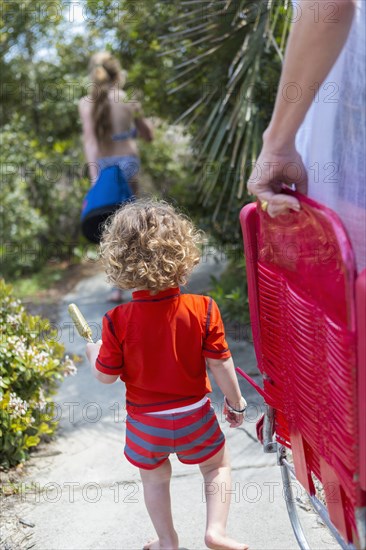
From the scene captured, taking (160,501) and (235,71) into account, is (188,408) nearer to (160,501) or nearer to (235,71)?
(160,501)

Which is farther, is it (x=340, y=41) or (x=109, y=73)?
(x=109, y=73)

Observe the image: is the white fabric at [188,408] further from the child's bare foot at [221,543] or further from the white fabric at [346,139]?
the white fabric at [346,139]

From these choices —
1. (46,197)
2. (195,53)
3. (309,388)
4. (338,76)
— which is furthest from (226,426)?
(46,197)

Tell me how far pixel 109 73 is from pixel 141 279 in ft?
11.7

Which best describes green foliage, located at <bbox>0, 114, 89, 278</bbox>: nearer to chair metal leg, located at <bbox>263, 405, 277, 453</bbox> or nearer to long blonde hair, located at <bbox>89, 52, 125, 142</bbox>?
long blonde hair, located at <bbox>89, 52, 125, 142</bbox>

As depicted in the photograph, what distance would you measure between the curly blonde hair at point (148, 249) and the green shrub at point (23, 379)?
3.29ft

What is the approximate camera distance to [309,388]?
4.73 ft

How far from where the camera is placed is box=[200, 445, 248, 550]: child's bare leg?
6.26ft

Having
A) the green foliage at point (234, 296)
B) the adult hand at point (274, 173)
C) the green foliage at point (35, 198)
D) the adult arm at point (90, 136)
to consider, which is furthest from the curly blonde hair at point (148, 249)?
the green foliage at point (35, 198)

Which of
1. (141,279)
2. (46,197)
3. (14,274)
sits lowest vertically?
(14,274)

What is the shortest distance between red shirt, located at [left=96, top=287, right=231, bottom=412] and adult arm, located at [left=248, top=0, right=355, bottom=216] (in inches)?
20.3

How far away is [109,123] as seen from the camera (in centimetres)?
519

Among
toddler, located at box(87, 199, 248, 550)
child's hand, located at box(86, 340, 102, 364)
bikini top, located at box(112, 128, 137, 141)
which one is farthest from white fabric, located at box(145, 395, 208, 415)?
bikini top, located at box(112, 128, 137, 141)

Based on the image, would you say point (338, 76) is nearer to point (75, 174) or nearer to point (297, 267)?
point (297, 267)
